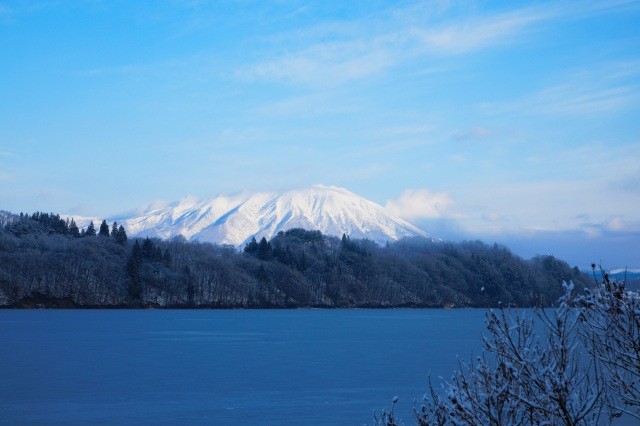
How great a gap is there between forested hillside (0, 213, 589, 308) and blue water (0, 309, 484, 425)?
6950cm

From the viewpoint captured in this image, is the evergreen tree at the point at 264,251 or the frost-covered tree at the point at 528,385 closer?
the frost-covered tree at the point at 528,385

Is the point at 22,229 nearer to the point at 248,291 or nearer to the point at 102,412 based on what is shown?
the point at 248,291

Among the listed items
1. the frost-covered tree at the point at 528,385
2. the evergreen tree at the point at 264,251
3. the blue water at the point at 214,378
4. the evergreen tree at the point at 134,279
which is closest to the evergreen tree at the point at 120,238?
the evergreen tree at the point at 134,279

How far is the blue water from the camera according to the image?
2062 centimetres

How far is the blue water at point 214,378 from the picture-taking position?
20625 mm

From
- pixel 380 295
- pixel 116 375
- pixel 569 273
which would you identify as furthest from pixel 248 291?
pixel 116 375

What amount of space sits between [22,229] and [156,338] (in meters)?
94.5

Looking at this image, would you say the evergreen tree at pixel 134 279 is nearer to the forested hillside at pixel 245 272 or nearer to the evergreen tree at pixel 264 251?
the forested hillside at pixel 245 272

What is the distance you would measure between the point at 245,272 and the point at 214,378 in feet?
355

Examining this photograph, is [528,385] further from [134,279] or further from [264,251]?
[264,251]

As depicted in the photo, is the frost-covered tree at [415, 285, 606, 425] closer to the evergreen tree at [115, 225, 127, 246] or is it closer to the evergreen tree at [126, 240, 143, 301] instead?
the evergreen tree at [126, 240, 143, 301]

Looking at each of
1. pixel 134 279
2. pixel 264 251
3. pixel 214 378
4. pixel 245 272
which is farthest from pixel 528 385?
pixel 264 251

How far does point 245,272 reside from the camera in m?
137

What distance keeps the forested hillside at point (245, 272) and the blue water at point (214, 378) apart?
6950cm
